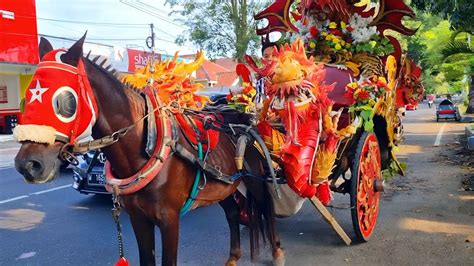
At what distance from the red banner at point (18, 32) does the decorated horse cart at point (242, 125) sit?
50.0ft

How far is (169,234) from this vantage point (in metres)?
2.97

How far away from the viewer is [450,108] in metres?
24.5

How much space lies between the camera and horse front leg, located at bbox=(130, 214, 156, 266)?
10.1 feet

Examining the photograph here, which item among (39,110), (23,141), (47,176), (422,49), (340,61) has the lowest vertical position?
(47,176)

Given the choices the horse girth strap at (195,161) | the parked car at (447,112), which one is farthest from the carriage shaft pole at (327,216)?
the parked car at (447,112)

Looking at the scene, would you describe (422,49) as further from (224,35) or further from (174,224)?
(174,224)

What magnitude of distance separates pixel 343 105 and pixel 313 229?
5.25 feet

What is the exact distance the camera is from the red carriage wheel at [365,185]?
4809 mm

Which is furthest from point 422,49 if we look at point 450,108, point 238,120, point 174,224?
point 174,224

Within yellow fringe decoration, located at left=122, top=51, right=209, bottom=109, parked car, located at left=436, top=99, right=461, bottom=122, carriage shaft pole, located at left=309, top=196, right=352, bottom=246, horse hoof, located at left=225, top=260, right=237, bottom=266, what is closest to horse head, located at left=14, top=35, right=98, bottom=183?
yellow fringe decoration, located at left=122, top=51, right=209, bottom=109

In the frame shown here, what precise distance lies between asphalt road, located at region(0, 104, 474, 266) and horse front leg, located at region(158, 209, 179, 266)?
5.49ft

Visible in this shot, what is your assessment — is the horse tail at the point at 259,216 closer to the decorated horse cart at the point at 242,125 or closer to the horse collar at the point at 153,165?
the decorated horse cart at the point at 242,125

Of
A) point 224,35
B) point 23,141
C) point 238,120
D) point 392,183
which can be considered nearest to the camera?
point 23,141

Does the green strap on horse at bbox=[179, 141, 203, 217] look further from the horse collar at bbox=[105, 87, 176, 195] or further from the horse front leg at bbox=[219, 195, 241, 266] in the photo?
the horse front leg at bbox=[219, 195, 241, 266]
